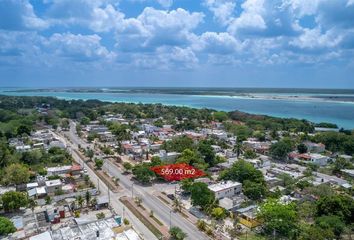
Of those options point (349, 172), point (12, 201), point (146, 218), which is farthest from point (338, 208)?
point (12, 201)

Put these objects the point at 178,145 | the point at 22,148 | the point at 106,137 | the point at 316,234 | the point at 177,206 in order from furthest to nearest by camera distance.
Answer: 1. the point at 106,137
2. the point at 178,145
3. the point at 22,148
4. the point at 177,206
5. the point at 316,234

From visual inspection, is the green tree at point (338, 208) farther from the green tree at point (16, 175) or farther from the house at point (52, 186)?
the green tree at point (16, 175)

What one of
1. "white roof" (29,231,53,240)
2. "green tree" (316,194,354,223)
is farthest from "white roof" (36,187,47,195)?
"green tree" (316,194,354,223)

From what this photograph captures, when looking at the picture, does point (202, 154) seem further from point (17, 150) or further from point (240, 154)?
point (17, 150)

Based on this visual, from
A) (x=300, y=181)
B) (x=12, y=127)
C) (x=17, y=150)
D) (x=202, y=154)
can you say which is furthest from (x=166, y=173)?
(x=12, y=127)

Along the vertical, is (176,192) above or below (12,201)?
below

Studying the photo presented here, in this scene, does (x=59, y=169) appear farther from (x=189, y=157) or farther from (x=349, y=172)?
(x=349, y=172)
